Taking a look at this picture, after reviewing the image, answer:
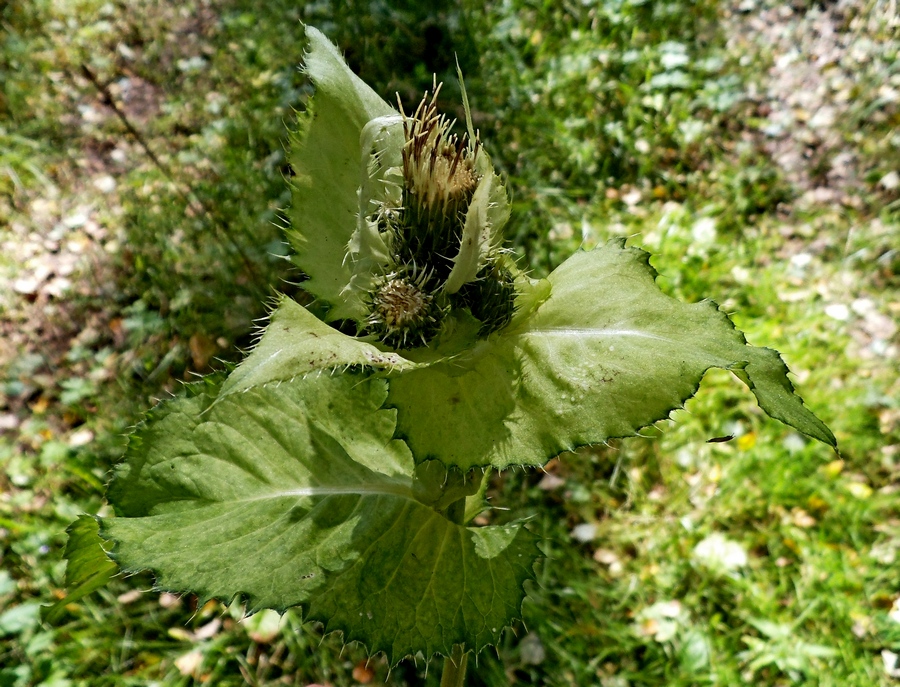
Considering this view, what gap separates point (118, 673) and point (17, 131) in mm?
3278

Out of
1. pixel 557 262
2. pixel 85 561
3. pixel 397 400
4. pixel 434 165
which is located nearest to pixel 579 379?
pixel 397 400

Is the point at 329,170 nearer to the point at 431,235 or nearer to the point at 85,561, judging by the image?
the point at 431,235

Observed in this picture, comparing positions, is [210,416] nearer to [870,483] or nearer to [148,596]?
[148,596]

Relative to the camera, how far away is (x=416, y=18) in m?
3.75

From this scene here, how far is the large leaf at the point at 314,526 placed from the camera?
1.22 metres

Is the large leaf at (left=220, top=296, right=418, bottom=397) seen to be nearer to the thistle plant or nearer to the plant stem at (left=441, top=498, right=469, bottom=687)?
the thistle plant

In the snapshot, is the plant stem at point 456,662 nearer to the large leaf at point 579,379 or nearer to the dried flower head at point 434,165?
the large leaf at point 579,379

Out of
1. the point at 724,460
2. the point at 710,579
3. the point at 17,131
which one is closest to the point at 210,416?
the point at 710,579

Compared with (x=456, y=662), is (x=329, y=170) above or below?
above

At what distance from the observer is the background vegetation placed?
2404 mm

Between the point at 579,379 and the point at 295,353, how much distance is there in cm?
43

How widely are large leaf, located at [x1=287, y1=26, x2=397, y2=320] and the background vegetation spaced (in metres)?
0.72

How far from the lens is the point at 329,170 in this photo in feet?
3.96

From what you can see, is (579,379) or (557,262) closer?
(579,379)
